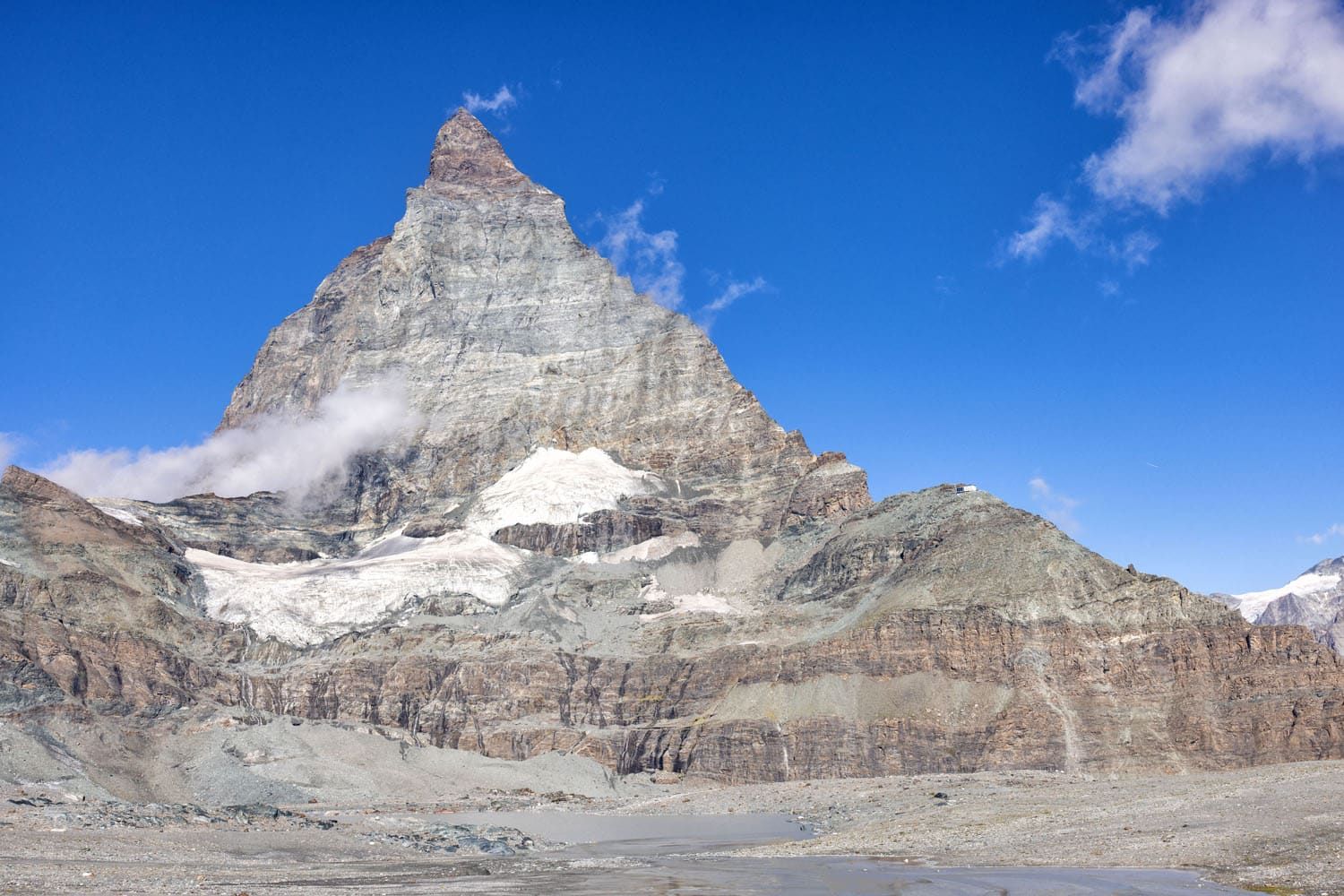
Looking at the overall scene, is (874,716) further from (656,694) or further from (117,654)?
(117,654)

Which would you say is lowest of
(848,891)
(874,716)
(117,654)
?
(848,891)

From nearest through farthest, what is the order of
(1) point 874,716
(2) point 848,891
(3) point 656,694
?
1. (2) point 848,891
2. (1) point 874,716
3. (3) point 656,694

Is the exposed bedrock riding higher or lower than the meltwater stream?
higher

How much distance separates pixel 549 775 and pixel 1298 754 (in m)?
88.3

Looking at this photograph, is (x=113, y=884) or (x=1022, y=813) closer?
(x=113, y=884)

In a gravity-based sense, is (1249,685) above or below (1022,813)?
above

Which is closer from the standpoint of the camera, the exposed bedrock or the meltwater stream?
the meltwater stream

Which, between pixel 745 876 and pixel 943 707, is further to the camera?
pixel 943 707

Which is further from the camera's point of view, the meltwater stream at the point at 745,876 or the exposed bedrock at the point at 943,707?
the exposed bedrock at the point at 943,707

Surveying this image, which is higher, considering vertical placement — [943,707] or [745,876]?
[943,707]

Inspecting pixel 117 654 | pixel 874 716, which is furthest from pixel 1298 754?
pixel 117 654

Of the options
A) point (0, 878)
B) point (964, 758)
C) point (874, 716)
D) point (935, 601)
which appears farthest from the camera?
point (935, 601)

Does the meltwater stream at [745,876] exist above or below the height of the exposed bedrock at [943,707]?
below

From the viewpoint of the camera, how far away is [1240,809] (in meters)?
71.2
